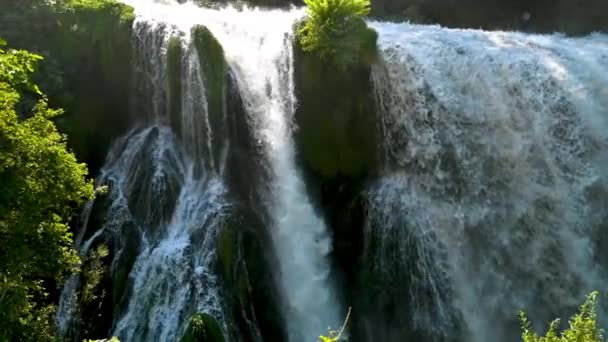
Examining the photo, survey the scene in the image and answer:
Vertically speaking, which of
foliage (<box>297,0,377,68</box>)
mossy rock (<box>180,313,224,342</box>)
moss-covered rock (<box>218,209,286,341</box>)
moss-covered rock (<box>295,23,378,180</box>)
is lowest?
moss-covered rock (<box>218,209,286,341</box>)

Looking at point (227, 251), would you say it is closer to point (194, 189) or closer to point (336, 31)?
point (194, 189)

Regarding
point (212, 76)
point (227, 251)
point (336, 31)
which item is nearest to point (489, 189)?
point (336, 31)

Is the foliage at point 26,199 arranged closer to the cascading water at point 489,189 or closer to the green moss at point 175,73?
the green moss at point 175,73

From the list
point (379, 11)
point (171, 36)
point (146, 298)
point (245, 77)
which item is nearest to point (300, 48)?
point (245, 77)

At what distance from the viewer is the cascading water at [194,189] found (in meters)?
11.8

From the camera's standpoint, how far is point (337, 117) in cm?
1504

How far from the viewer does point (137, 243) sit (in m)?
12.7

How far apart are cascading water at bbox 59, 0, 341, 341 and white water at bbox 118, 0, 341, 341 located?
0.08 feet

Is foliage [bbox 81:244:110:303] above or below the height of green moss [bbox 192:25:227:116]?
below

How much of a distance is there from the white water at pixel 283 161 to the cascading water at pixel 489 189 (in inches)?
60.4

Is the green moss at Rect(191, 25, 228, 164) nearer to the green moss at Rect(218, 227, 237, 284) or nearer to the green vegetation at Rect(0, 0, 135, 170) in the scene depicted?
the green moss at Rect(218, 227, 237, 284)

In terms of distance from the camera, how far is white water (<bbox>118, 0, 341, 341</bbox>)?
44.2 feet

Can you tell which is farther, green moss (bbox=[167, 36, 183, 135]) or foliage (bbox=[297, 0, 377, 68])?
foliage (bbox=[297, 0, 377, 68])

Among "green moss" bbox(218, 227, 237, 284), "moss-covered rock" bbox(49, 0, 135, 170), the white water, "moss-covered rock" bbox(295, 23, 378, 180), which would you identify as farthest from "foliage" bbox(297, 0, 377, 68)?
"green moss" bbox(218, 227, 237, 284)
